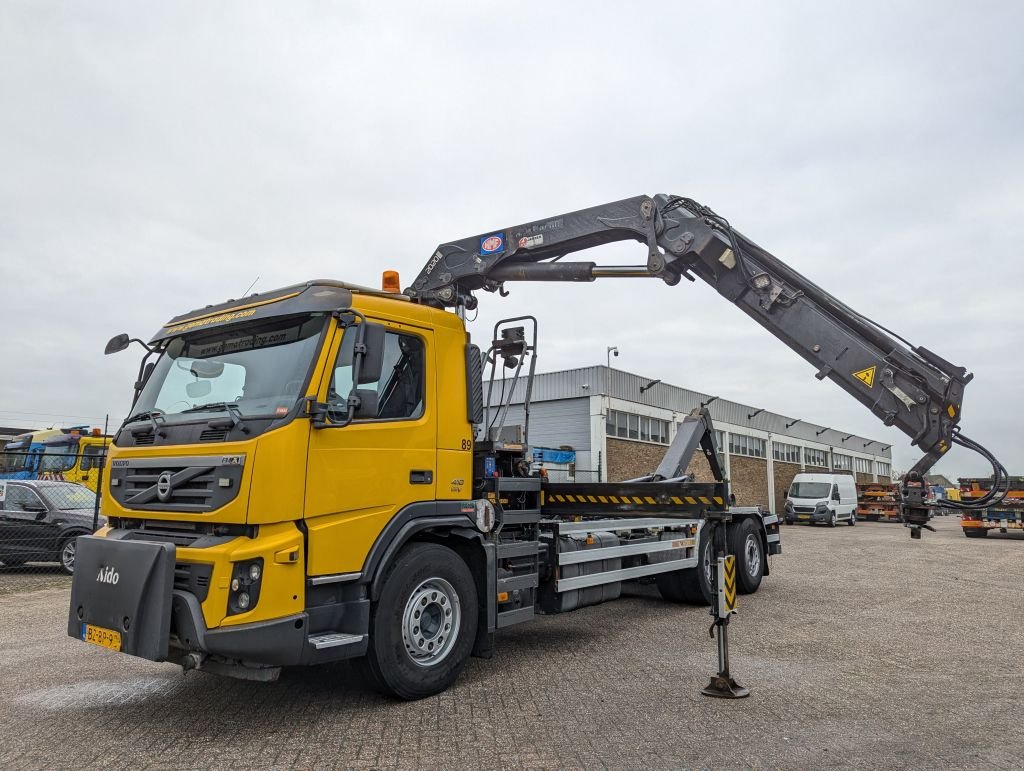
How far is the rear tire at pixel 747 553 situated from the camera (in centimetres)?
1093

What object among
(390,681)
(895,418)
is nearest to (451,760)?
(390,681)

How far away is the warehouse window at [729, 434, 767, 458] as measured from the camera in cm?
3881

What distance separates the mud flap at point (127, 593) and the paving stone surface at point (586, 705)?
69 centimetres

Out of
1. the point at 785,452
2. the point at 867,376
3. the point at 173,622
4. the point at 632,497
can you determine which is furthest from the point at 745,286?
the point at 785,452

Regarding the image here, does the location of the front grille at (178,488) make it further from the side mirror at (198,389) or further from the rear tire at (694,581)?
the rear tire at (694,581)

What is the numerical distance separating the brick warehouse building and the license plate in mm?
13546

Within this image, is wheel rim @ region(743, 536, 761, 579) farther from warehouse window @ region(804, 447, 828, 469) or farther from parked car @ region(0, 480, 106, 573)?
warehouse window @ region(804, 447, 828, 469)

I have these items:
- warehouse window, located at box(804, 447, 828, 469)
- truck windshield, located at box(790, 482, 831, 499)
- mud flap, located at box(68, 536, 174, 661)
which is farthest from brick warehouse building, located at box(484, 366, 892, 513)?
mud flap, located at box(68, 536, 174, 661)

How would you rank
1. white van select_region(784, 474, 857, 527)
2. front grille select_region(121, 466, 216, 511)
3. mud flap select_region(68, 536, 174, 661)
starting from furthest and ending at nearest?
white van select_region(784, 474, 857, 527) → front grille select_region(121, 466, 216, 511) → mud flap select_region(68, 536, 174, 661)

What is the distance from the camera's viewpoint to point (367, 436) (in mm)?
5551

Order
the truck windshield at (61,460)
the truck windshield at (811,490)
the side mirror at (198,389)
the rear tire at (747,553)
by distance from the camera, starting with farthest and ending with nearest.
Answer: the truck windshield at (811,490)
the truck windshield at (61,460)
the rear tire at (747,553)
the side mirror at (198,389)

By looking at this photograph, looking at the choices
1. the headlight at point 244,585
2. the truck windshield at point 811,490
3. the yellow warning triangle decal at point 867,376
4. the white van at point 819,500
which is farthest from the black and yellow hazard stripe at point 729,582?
the truck windshield at point 811,490

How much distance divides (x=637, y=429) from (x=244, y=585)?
27146 mm

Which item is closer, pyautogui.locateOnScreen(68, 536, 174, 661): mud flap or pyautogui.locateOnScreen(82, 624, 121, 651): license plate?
pyautogui.locateOnScreen(68, 536, 174, 661): mud flap
